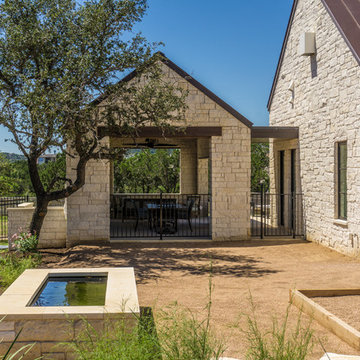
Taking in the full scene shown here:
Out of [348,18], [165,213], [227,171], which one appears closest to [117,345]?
[227,171]

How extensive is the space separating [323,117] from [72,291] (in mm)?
7961

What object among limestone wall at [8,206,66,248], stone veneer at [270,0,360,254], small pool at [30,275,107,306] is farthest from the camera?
limestone wall at [8,206,66,248]

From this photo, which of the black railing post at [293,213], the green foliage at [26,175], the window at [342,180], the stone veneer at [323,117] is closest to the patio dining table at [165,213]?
the green foliage at [26,175]

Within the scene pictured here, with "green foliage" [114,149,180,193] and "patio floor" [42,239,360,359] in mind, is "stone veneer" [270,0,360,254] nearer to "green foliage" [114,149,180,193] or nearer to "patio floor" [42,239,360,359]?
"patio floor" [42,239,360,359]

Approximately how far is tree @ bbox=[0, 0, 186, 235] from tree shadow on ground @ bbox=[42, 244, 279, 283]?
2.38 metres

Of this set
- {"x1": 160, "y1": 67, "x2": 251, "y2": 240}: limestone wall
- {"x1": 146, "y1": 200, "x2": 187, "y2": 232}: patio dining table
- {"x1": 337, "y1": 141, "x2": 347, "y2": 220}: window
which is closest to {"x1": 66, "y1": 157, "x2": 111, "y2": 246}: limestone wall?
{"x1": 146, "y1": 200, "x2": 187, "y2": 232}: patio dining table

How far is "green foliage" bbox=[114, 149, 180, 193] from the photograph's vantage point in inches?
988

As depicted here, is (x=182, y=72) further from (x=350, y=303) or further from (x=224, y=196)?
(x=350, y=303)

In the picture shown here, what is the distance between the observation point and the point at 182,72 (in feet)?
38.2

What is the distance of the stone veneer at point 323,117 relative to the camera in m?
9.55

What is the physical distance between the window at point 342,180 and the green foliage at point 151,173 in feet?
48.9

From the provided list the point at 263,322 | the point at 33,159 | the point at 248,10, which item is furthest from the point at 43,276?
the point at 248,10

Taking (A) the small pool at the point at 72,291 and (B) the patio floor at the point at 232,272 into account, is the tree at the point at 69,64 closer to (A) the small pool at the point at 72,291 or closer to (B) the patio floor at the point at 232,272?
(B) the patio floor at the point at 232,272

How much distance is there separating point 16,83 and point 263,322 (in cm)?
763
